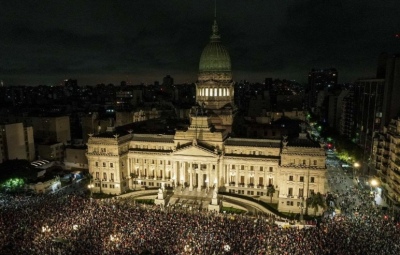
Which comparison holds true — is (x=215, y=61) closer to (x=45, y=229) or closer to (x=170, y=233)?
(x=170, y=233)

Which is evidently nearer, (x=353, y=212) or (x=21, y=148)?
(x=353, y=212)

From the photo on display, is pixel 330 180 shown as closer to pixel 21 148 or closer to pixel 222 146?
pixel 222 146

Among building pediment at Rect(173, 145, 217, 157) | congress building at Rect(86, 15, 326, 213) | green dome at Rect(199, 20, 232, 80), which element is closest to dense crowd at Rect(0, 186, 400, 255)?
congress building at Rect(86, 15, 326, 213)

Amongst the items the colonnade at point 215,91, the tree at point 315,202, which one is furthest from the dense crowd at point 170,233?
the colonnade at point 215,91

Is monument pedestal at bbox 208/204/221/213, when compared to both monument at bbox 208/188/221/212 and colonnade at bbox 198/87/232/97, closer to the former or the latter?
monument at bbox 208/188/221/212

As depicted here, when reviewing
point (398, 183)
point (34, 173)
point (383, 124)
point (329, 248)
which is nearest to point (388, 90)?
point (383, 124)

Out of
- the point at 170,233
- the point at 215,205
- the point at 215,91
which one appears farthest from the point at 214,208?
the point at 215,91
